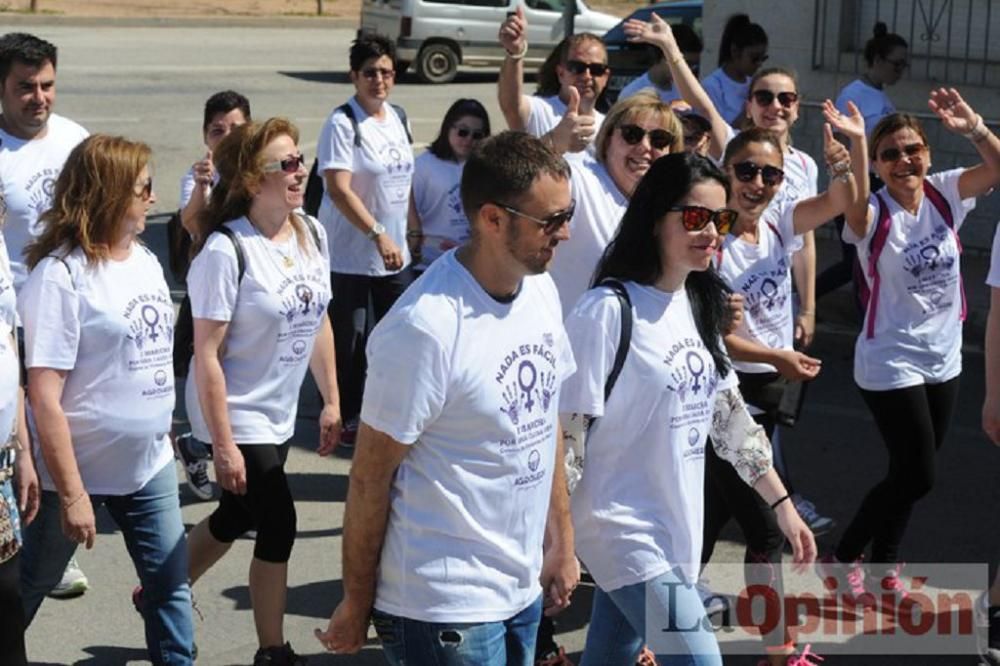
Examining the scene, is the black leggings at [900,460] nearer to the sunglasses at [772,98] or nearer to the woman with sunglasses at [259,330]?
→ the sunglasses at [772,98]

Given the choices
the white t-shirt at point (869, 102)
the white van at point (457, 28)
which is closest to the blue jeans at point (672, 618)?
the white t-shirt at point (869, 102)

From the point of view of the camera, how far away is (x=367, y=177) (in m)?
8.32

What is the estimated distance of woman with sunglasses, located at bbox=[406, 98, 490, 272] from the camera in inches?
324

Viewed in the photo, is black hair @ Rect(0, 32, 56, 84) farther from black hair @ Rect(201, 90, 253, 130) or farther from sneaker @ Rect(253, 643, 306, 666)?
sneaker @ Rect(253, 643, 306, 666)

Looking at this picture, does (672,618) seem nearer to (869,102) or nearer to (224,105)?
(224,105)

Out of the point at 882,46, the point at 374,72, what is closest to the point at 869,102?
the point at 882,46

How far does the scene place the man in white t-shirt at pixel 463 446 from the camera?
382 centimetres

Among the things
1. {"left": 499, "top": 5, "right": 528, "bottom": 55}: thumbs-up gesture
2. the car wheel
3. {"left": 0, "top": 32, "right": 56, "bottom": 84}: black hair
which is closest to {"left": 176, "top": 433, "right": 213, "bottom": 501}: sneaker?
{"left": 0, "top": 32, "right": 56, "bottom": 84}: black hair

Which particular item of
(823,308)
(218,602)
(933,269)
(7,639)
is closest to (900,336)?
(933,269)

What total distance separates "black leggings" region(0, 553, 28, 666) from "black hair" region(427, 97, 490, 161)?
409 centimetres

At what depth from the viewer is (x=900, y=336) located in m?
6.45

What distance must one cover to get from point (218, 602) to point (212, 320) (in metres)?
1.48

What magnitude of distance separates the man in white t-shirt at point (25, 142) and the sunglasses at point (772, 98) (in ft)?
9.81

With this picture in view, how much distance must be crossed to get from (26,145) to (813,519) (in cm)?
357
